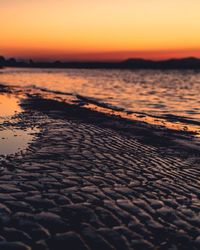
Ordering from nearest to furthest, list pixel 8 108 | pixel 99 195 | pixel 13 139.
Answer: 1. pixel 99 195
2. pixel 13 139
3. pixel 8 108

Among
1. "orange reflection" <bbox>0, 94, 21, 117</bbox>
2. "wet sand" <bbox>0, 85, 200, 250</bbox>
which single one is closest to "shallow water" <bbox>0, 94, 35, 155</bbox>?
"wet sand" <bbox>0, 85, 200, 250</bbox>

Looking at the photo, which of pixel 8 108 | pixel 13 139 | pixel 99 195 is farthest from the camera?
pixel 8 108

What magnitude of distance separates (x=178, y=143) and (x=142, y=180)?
A: 27.1ft

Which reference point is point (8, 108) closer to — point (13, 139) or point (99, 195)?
point (13, 139)

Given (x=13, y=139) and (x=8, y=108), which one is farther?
(x=8, y=108)

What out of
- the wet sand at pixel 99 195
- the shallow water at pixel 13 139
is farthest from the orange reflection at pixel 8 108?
the wet sand at pixel 99 195

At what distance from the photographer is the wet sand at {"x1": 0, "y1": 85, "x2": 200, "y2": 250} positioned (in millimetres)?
7461

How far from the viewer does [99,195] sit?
9969 mm

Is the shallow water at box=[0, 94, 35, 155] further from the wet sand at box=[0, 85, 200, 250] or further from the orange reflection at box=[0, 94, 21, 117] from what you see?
the orange reflection at box=[0, 94, 21, 117]

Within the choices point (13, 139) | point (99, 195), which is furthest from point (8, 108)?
point (99, 195)

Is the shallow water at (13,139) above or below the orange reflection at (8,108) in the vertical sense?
above

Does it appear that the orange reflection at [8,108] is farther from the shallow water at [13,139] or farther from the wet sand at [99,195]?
the wet sand at [99,195]

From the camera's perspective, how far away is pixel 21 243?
696cm

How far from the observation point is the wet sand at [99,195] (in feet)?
24.5
